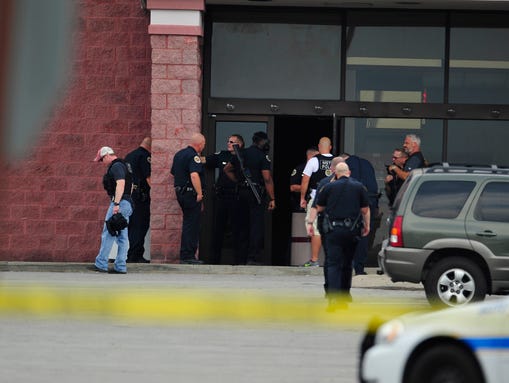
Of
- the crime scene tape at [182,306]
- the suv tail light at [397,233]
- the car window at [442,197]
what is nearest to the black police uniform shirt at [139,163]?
the crime scene tape at [182,306]

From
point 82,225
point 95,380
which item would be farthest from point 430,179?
point 82,225

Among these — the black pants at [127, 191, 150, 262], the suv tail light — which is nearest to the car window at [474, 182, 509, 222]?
the suv tail light

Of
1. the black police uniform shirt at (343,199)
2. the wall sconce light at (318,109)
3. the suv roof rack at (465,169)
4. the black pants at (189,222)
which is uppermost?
the wall sconce light at (318,109)

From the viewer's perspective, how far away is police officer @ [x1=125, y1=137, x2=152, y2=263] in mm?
21719

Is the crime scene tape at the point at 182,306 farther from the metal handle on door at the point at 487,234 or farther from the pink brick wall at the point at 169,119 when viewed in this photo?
the pink brick wall at the point at 169,119

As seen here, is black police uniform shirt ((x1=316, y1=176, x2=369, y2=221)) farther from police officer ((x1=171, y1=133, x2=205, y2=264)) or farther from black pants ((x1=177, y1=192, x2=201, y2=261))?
black pants ((x1=177, y1=192, x2=201, y2=261))

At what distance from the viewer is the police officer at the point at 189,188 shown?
20344mm

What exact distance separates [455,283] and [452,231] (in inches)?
25.2

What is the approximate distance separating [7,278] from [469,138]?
896 cm

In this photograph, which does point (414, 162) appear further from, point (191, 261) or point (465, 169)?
point (465, 169)

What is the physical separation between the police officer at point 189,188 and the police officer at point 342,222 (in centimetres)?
630

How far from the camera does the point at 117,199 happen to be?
19531 mm

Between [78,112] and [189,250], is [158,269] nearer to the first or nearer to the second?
[189,250]

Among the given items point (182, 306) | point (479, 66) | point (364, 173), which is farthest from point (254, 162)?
point (182, 306)
